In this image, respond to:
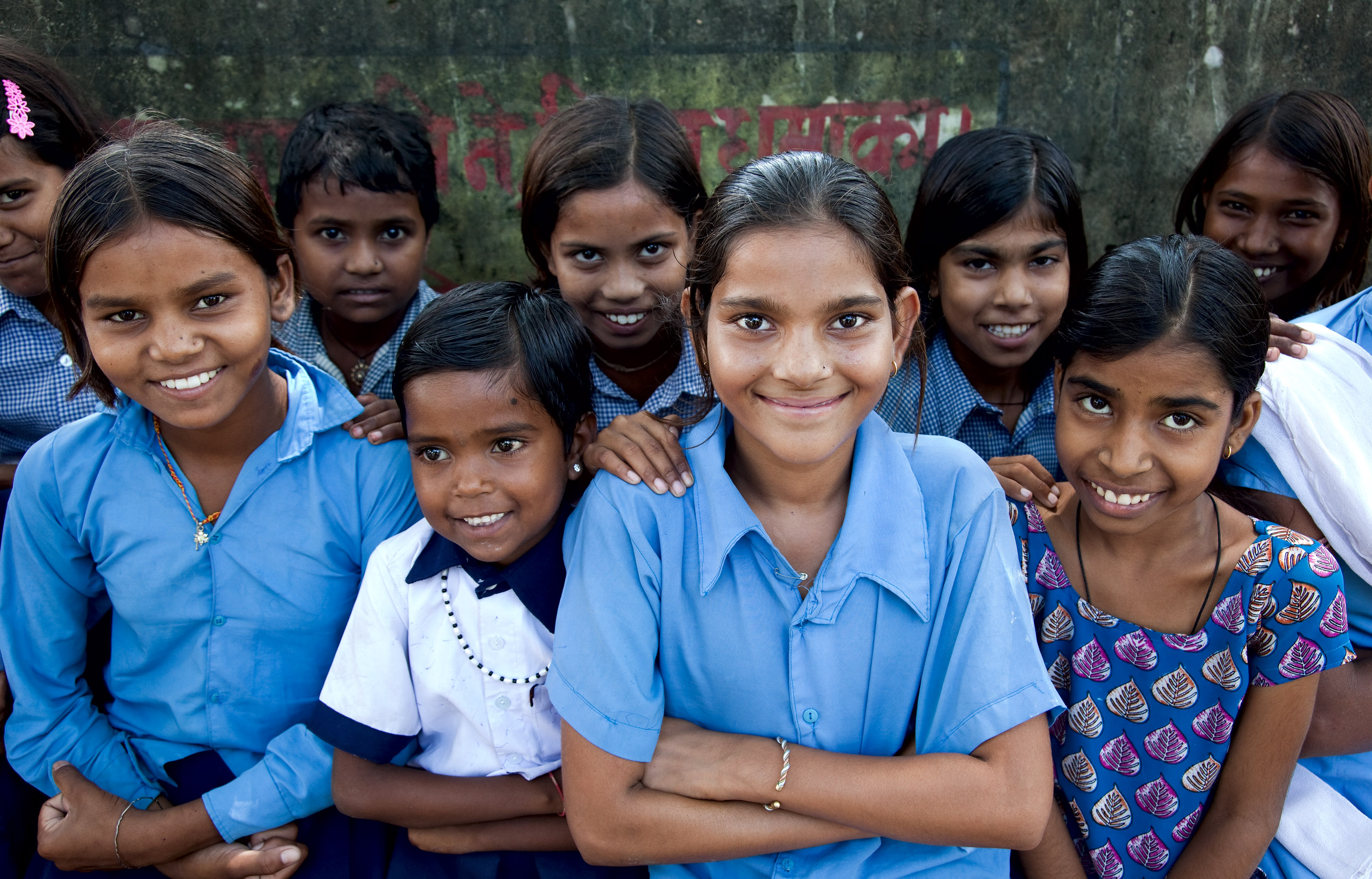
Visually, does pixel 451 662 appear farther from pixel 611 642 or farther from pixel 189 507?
pixel 189 507

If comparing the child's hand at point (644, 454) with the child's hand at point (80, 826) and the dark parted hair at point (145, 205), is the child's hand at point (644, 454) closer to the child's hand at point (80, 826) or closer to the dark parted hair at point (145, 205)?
the dark parted hair at point (145, 205)

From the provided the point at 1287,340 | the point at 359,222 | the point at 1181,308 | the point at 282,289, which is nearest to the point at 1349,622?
the point at 1287,340

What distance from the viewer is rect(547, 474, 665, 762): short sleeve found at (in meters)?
1.49

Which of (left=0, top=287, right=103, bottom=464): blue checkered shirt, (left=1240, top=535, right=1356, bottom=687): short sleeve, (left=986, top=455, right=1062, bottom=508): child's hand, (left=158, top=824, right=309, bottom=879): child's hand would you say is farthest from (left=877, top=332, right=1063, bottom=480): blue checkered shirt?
(left=0, top=287, right=103, bottom=464): blue checkered shirt

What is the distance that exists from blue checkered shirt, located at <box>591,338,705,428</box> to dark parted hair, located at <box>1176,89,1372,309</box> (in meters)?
1.56

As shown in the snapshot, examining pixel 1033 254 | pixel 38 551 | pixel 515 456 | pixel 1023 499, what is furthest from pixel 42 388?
pixel 1033 254

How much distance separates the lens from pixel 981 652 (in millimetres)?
1482

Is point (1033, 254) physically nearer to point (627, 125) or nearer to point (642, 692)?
point (627, 125)

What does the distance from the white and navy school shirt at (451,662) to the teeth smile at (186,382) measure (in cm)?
51

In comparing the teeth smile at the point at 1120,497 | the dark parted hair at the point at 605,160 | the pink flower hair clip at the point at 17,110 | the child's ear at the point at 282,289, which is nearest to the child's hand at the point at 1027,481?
the teeth smile at the point at 1120,497

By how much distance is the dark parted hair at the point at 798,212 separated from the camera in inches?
58.9

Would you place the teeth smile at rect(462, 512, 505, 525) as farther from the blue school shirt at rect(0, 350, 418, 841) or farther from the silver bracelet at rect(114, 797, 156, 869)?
the silver bracelet at rect(114, 797, 156, 869)

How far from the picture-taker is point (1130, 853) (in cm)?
183

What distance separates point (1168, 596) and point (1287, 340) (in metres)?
0.74
